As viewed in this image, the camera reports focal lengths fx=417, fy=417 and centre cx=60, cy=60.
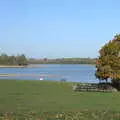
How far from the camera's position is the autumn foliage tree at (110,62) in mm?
48594

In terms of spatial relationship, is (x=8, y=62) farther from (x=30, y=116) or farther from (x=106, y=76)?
(x=30, y=116)

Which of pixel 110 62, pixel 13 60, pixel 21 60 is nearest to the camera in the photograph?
pixel 110 62

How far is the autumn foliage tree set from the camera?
48594 mm

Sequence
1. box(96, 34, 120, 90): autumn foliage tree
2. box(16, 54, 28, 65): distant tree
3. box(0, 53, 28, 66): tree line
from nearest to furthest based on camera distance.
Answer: box(96, 34, 120, 90): autumn foliage tree, box(0, 53, 28, 66): tree line, box(16, 54, 28, 65): distant tree

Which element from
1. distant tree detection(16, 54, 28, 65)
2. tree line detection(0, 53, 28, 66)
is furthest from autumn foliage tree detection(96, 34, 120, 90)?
distant tree detection(16, 54, 28, 65)

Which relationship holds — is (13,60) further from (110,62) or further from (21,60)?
(110,62)

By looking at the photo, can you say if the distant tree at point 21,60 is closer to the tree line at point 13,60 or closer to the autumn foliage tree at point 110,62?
the tree line at point 13,60

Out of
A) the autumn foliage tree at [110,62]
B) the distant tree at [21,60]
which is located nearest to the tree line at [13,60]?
the distant tree at [21,60]

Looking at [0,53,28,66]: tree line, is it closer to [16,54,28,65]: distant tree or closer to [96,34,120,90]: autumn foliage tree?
[16,54,28,65]: distant tree

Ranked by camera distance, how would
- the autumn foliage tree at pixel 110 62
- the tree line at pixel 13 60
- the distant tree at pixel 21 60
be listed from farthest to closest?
1. the distant tree at pixel 21 60
2. the tree line at pixel 13 60
3. the autumn foliage tree at pixel 110 62

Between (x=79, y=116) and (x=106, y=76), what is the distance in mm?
29363

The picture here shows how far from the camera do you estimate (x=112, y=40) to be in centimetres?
4988

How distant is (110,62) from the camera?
48781 millimetres

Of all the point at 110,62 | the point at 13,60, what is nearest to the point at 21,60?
the point at 13,60
